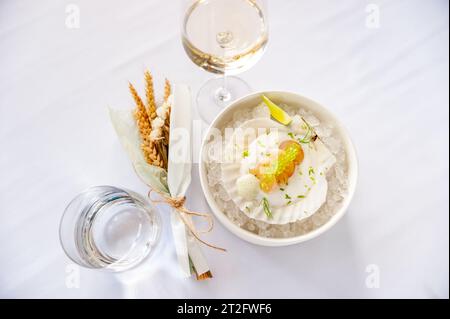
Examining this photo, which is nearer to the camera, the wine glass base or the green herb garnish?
the green herb garnish

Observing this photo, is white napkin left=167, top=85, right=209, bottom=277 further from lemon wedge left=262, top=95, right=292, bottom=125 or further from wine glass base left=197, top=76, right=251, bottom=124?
lemon wedge left=262, top=95, right=292, bottom=125

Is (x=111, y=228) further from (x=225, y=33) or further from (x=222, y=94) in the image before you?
(x=225, y=33)

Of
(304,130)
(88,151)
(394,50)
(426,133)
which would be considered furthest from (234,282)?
(394,50)

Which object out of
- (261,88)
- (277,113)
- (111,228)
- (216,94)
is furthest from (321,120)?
(111,228)

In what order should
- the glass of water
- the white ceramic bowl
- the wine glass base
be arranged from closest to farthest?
the white ceramic bowl
the glass of water
the wine glass base

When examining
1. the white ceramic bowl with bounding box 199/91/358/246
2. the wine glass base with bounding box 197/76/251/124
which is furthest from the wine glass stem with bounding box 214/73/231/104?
the white ceramic bowl with bounding box 199/91/358/246

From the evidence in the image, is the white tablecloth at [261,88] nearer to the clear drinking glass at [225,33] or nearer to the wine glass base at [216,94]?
the wine glass base at [216,94]

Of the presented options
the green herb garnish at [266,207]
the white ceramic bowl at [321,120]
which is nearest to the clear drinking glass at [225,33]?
the white ceramic bowl at [321,120]
